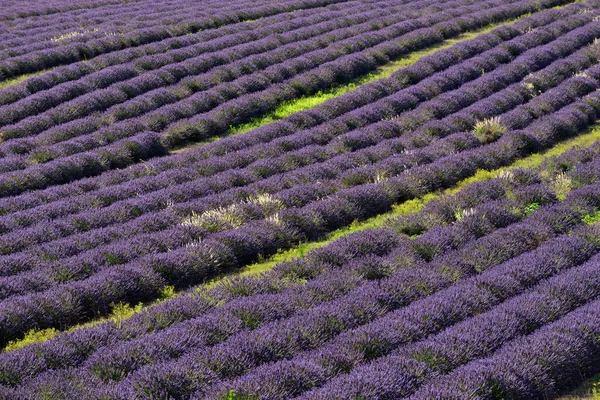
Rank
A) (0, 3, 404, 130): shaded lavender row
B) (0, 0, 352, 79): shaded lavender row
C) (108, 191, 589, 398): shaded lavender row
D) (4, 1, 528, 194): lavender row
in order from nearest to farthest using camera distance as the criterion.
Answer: (108, 191, 589, 398): shaded lavender row, (4, 1, 528, 194): lavender row, (0, 3, 404, 130): shaded lavender row, (0, 0, 352, 79): shaded lavender row

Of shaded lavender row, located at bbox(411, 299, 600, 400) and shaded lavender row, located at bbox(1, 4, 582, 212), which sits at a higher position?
shaded lavender row, located at bbox(411, 299, 600, 400)

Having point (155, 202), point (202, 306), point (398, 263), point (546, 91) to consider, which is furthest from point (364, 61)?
point (202, 306)

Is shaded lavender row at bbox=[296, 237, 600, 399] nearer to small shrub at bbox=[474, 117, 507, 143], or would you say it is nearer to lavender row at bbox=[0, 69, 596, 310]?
lavender row at bbox=[0, 69, 596, 310]

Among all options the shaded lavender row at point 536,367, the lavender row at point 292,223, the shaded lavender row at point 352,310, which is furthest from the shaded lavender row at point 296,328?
the lavender row at point 292,223

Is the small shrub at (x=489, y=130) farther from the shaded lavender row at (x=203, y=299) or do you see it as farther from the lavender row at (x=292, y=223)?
the shaded lavender row at (x=203, y=299)

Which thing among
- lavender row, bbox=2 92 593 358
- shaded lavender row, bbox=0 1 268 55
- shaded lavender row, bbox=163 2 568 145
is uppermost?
shaded lavender row, bbox=0 1 268 55

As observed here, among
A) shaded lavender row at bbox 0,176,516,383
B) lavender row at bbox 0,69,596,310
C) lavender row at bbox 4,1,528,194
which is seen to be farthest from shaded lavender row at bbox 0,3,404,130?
shaded lavender row at bbox 0,176,516,383

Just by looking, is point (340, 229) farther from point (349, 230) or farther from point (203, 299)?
point (203, 299)
